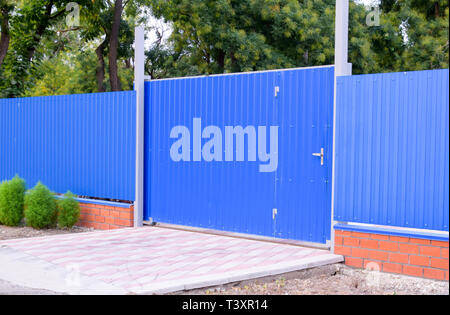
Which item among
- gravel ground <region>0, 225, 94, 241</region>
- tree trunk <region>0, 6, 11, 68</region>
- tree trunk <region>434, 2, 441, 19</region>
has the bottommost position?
gravel ground <region>0, 225, 94, 241</region>

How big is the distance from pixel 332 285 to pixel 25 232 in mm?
5022

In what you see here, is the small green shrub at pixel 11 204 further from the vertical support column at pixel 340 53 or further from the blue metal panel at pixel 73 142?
the vertical support column at pixel 340 53

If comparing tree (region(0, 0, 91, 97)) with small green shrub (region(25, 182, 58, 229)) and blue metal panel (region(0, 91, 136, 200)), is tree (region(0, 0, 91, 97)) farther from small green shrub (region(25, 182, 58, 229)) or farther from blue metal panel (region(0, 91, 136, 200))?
small green shrub (region(25, 182, 58, 229))

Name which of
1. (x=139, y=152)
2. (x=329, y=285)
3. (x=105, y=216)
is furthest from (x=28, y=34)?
(x=329, y=285)

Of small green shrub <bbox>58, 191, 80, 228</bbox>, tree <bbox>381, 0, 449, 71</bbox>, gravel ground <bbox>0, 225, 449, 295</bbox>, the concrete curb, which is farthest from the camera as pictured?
tree <bbox>381, 0, 449, 71</bbox>

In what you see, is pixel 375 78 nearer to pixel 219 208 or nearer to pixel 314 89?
pixel 314 89

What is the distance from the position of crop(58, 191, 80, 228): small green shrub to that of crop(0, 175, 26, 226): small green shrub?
714 mm

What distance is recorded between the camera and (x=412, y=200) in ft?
18.8

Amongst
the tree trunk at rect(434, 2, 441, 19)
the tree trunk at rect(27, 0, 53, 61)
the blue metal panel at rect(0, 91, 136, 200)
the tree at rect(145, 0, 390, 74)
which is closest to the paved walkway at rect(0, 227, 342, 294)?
the blue metal panel at rect(0, 91, 136, 200)

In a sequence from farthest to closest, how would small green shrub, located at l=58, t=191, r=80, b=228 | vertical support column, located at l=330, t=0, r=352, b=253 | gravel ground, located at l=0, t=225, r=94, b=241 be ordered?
small green shrub, located at l=58, t=191, r=80, b=228
gravel ground, located at l=0, t=225, r=94, b=241
vertical support column, located at l=330, t=0, r=352, b=253

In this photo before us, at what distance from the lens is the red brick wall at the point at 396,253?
560 cm

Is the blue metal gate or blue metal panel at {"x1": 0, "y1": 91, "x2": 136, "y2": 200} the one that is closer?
the blue metal gate

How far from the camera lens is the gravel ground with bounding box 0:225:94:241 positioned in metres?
8.33
